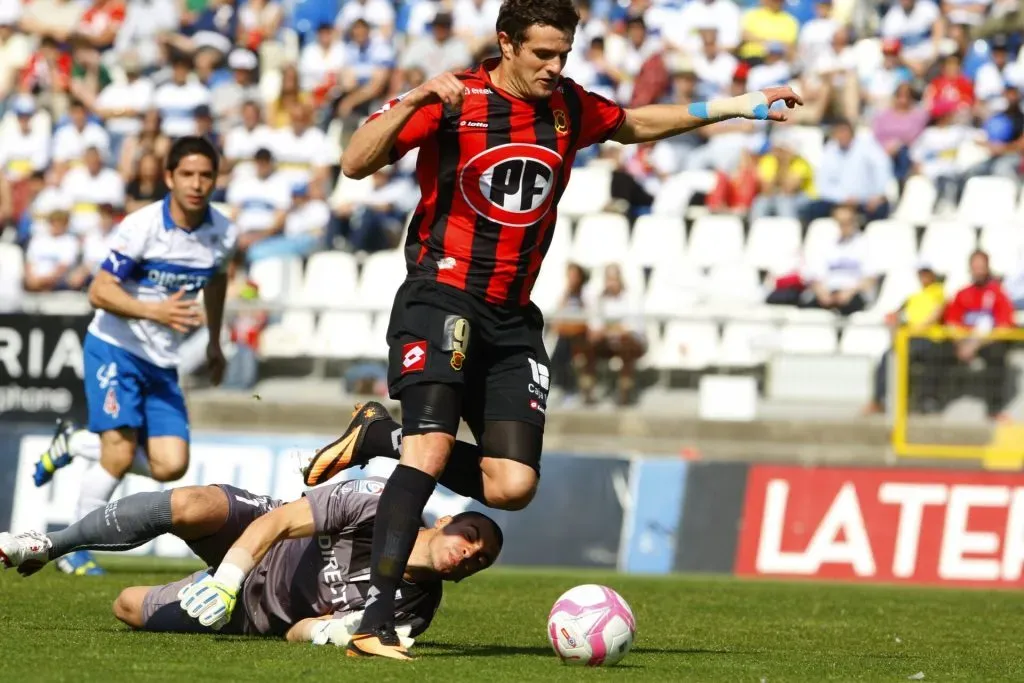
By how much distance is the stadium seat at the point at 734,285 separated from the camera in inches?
685

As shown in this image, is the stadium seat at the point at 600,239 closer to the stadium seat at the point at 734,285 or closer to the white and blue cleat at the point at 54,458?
the stadium seat at the point at 734,285

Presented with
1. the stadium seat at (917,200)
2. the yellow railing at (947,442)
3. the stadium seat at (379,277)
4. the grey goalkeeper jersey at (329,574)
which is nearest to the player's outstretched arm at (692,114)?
the grey goalkeeper jersey at (329,574)

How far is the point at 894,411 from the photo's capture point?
1545cm

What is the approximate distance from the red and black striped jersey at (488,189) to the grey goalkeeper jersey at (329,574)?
1.04m

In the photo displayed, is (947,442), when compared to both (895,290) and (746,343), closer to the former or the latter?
(746,343)

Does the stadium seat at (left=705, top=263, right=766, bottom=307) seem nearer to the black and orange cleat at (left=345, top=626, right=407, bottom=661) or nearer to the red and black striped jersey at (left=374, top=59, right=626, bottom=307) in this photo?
the red and black striped jersey at (left=374, top=59, right=626, bottom=307)

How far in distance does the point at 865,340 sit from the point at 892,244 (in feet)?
7.82

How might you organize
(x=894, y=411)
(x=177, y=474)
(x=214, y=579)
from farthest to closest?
(x=894, y=411) < (x=177, y=474) < (x=214, y=579)

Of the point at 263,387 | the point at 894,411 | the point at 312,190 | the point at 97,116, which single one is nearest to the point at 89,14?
the point at 97,116

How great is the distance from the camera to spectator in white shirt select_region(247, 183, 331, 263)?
1905 cm

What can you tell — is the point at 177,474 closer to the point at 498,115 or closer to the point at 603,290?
the point at 498,115

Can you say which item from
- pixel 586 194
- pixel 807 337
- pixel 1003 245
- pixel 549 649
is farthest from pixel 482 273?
pixel 586 194

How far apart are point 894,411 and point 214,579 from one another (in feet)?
32.3

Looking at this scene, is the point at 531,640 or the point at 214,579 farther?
the point at 531,640
